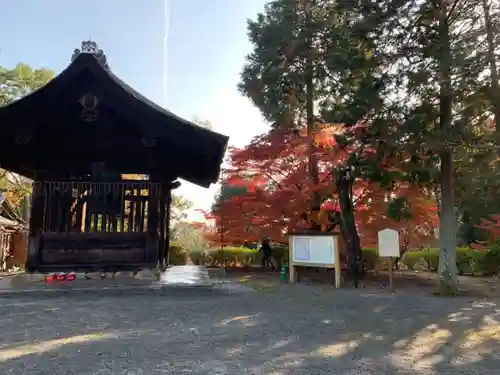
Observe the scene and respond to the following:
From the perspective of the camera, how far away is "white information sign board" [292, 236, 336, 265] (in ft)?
30.5

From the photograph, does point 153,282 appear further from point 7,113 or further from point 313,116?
point 313,116

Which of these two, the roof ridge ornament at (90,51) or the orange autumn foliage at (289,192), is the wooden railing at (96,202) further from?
the orange autumn foliage at (289,192)

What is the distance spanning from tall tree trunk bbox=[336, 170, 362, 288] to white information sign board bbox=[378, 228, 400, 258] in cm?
186

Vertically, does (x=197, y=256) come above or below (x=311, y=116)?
below

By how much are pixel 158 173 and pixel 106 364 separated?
4.48 meters

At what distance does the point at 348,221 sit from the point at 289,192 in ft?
6.44

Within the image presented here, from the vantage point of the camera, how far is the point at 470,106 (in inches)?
320

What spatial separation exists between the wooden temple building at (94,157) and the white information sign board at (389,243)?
456 cm

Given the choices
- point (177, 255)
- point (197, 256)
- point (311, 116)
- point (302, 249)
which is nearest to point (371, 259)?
point (311, 116)

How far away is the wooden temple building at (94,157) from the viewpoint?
6332 millimetres

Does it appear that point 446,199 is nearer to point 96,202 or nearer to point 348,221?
point 348,221

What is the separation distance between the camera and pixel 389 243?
896 centimetres

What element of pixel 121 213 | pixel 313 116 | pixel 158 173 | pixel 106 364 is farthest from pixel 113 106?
pixel 313 116

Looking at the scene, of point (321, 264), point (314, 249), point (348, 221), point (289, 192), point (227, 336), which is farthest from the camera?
point (348, 221)
